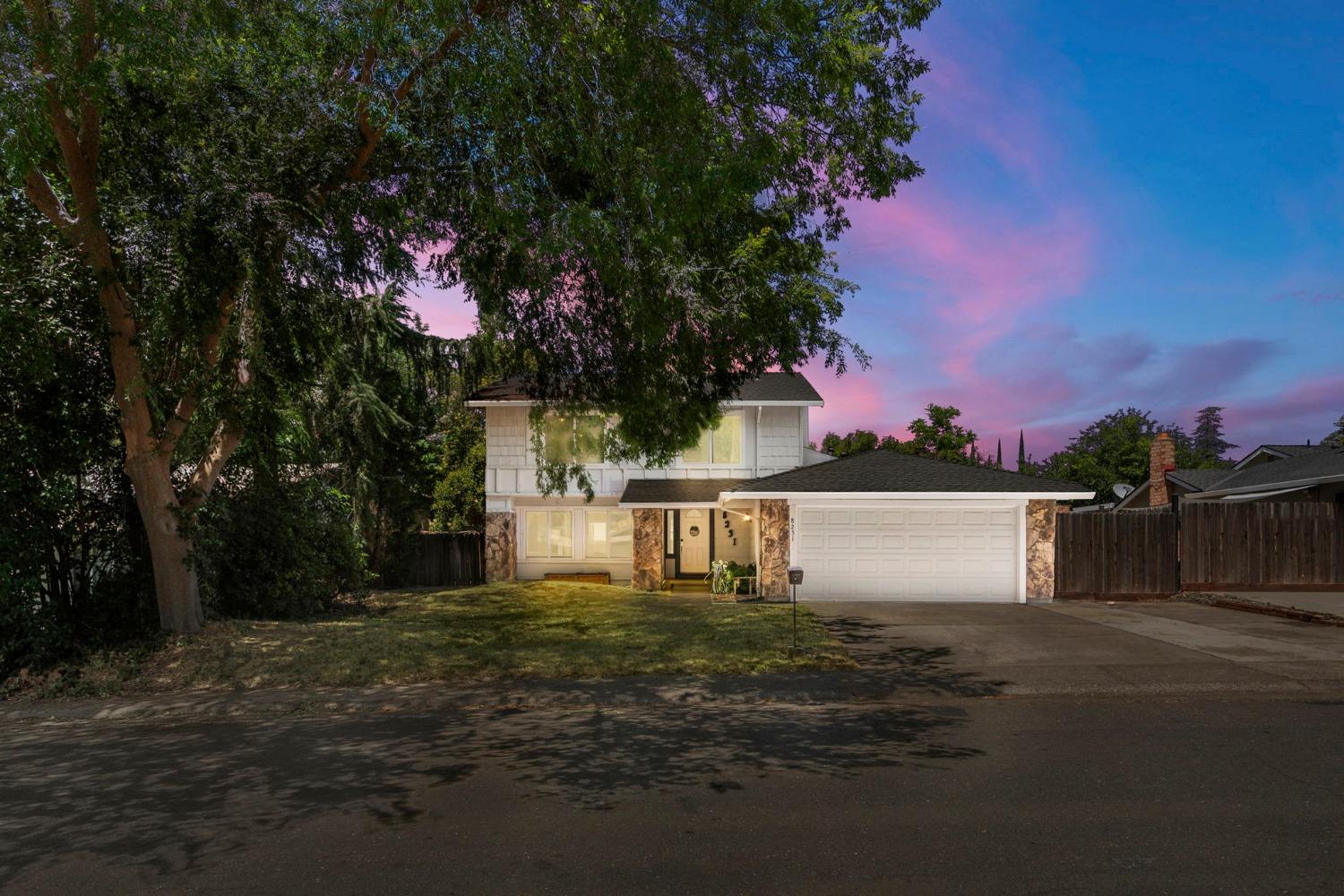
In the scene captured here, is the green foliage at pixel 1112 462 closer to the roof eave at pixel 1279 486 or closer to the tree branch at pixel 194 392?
the roof eave at pixel 1279 486

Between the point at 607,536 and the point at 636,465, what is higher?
the point at 636,465

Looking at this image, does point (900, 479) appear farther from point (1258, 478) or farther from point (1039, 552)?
point (1258, 478)

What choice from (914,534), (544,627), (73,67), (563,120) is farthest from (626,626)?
(73,67)

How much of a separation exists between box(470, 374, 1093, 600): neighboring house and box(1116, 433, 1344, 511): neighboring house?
→ 6885 mm

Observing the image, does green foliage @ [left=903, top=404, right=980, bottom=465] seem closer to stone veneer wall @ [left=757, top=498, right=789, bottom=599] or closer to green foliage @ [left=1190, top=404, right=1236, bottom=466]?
stone veneer wall @ [left=757, top=498, right=789, bottom=599]

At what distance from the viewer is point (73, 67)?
333 inches

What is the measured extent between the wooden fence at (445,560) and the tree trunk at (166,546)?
479 inches

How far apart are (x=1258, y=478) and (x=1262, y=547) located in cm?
863

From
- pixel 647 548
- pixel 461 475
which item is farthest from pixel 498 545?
pixel 647 548

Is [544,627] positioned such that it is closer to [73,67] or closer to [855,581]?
[855,581]

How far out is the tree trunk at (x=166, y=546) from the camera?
10953 millimetres

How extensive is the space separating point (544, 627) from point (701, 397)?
523 centimetres

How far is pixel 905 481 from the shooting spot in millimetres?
17672

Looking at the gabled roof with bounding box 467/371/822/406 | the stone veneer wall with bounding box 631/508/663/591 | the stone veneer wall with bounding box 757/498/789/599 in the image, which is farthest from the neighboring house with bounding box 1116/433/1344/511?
the stone veneer wall with bounding box 631/508/663/591
